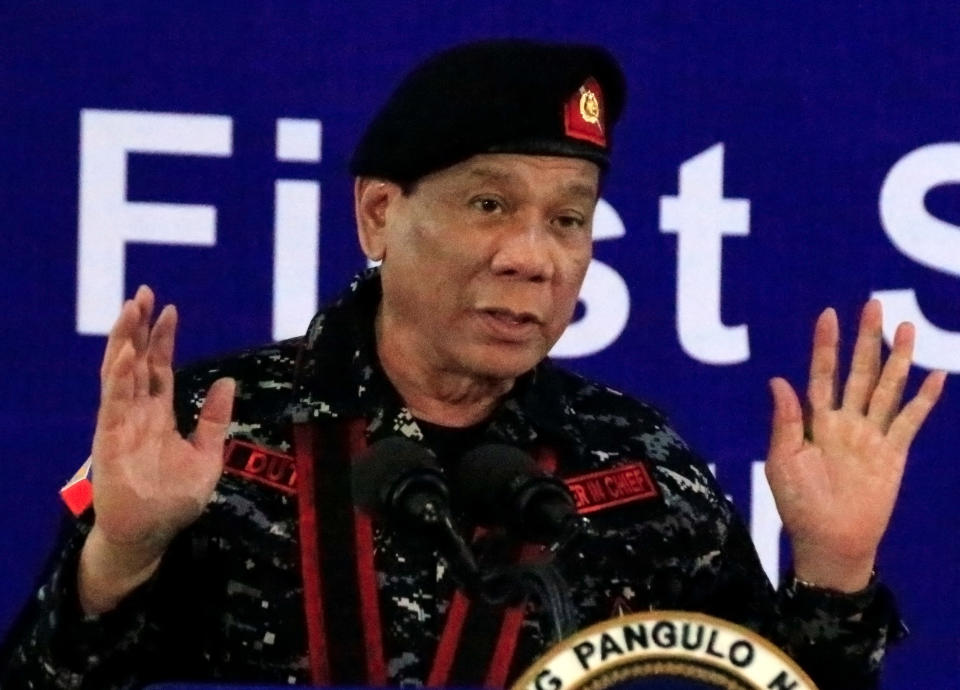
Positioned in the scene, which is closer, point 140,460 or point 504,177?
point 140,460

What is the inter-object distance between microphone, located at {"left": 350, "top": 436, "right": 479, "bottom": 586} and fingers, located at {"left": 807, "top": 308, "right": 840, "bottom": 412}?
13.6 inches

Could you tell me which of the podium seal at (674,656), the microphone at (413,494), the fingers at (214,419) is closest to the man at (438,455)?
the fingers at (214,419)

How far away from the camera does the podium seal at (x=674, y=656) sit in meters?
1.17

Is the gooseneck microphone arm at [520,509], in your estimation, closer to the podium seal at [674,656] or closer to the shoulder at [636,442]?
the podium seal at [674,656]

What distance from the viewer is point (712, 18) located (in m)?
2.33

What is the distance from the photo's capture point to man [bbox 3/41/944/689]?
1466mm

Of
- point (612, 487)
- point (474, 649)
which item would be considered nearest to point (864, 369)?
point (612, 487)

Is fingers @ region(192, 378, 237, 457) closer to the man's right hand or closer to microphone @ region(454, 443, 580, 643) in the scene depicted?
the man's right hand

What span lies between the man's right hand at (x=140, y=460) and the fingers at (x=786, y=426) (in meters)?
0.41

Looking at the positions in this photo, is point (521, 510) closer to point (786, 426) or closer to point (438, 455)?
point (786, 426)

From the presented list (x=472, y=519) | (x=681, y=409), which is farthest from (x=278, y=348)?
(x=681, y=409)

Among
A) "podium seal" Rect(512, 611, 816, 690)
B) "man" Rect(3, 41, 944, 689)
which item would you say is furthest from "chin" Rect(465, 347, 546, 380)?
"podium seal" Rect(512, 611, 816, 690)

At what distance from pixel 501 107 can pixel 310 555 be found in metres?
0.39

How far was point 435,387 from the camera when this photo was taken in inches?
69.6
